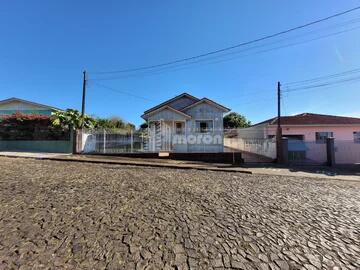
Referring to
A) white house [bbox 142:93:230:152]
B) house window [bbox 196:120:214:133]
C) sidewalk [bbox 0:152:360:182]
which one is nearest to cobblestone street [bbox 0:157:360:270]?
sidewalk [bbox 0:152:360:182]

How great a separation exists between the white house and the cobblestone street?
443 inches

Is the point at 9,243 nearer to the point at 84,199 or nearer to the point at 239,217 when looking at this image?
the point at 84,199

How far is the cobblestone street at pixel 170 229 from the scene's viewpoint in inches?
110

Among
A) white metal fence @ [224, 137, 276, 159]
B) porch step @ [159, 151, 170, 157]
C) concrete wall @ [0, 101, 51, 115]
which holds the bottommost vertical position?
porch step @ [159, 151, 170, 157]

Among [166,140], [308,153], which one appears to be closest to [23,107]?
[166,140]

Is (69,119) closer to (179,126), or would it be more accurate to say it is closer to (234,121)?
(179,126)

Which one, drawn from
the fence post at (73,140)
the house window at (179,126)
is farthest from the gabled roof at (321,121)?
the fence post at (73,140)

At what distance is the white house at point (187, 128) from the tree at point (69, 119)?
5394mm

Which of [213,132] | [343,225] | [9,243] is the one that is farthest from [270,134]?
[9,243]

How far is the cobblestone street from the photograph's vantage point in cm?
279

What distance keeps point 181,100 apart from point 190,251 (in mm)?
20815

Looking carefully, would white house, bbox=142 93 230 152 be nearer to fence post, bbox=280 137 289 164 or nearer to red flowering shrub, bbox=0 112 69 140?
fence post, bbox=280 137 289 164

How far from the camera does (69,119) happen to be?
17.3 meters

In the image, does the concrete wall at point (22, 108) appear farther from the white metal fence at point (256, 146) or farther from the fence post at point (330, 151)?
the fence post at point (330, 151)
